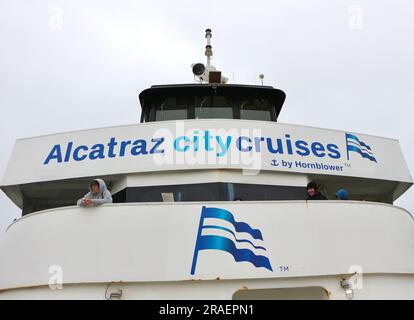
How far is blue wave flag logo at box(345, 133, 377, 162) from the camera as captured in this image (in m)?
7.24

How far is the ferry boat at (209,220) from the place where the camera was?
17.7 ft

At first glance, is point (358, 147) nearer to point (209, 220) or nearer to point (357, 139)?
point (357, 139)

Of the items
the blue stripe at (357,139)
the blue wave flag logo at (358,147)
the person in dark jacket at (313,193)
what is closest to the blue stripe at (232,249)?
the person in dark jacket at (313,193)

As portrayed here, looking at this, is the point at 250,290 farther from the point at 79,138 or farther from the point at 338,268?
the point at 79,138

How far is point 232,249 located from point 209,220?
451 mm

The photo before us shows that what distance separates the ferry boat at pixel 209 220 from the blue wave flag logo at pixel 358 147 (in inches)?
0.8

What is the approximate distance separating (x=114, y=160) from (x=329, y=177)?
3251 millimetres

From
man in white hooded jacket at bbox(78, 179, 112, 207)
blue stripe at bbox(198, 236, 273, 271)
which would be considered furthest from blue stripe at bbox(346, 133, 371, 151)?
man in white hooded jacket at bbox(78, 179, 112, 207)

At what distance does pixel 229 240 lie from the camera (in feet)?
18.1

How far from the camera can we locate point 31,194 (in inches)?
311

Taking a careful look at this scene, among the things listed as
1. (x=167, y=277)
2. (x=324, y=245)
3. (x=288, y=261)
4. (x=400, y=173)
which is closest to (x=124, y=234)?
(x=167, y=277)

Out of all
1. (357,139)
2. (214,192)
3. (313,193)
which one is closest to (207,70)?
(357,139)

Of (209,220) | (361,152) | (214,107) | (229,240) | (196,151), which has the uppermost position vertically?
(214,107)
